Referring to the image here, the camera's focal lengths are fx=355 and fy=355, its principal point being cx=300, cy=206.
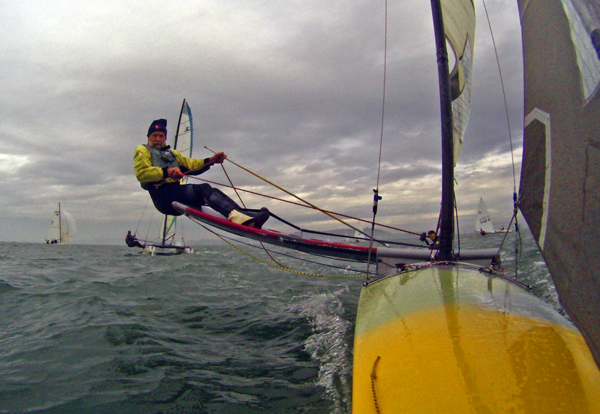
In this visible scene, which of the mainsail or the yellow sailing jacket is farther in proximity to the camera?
the yellow sailing jacket

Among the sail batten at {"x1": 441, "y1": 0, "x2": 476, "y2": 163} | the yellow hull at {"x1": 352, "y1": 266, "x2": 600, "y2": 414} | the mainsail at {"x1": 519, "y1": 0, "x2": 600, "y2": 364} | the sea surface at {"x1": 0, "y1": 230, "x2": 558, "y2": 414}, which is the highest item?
the sail batten at {"x1": 441, "y1": 0, "x2": 476, "y2": 163}

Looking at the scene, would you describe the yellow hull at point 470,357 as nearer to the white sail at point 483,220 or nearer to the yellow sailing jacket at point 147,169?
the yellow sailing jacket at point 147,169

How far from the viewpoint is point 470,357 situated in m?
1.82

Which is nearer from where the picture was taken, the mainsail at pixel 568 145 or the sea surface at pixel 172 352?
the mainsail at pixel 568 145

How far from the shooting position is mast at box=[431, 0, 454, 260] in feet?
12.8

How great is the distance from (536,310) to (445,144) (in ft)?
6.67

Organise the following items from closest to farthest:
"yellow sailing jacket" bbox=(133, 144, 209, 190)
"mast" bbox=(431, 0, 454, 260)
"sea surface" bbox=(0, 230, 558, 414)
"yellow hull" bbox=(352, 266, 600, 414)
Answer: "yellow hull" bbox=(352, 266, 600, 414) < "sea surface" bbox=(0, 230, 558, 414) < "mast" bbox=(431, 0, 454, 260) < "yellow sailing jacket" bbox=(133, 144, 209, 190)

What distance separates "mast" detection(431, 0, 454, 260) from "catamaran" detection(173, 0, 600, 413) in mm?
1055

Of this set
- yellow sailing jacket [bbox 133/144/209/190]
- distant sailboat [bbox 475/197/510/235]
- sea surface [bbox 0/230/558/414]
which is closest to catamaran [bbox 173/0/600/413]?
sea surface [bbox 0/230/558/414]

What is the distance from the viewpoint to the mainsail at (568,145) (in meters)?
1.30

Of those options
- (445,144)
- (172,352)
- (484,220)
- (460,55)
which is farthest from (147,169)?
(484,220)

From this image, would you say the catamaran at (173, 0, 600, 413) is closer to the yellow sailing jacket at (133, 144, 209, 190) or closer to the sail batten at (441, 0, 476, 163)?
the sail batten at (441, 0, 476, 163)

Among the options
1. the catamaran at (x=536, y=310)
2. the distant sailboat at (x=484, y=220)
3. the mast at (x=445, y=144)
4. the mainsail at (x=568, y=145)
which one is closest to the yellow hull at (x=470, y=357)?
the catamaran at (x=536, y=310)

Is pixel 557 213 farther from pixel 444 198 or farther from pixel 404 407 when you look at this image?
pixel 444 198
